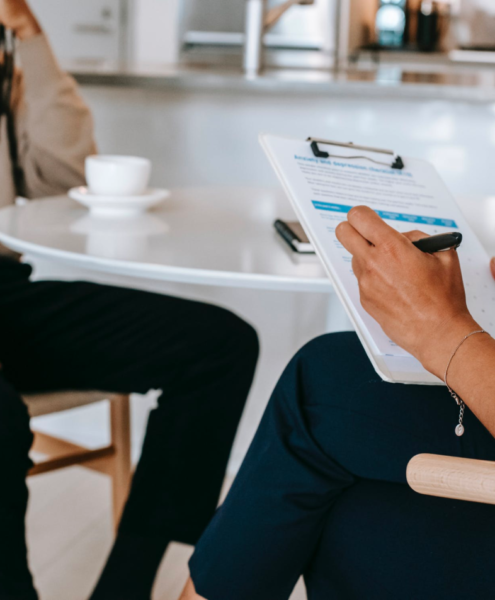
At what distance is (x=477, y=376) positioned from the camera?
0.56 metres

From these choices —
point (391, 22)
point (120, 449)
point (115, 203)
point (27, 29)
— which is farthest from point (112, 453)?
point (391, 22)

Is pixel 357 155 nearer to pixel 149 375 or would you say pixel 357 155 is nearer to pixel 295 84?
pixel 149 375

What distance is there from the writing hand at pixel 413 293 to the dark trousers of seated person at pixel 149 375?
0.60m

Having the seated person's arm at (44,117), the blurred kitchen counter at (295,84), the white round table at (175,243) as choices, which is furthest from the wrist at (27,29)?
the blurred kitchen counter at (295,84)

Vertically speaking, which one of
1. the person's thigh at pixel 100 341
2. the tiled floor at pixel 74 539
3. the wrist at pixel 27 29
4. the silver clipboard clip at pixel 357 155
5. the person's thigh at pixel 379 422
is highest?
the wrist at pixel 27 29

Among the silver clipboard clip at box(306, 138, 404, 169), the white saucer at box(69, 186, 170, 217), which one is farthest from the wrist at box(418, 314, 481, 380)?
the white saucer at box(69, 186, 170, 217)

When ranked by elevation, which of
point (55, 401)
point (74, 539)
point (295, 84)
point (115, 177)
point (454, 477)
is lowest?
point (74, 539)

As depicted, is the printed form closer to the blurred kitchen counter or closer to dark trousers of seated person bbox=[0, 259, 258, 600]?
dark trousers of seated person bbox=[0, 259, 258, 600]

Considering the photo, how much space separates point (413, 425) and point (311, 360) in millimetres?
114

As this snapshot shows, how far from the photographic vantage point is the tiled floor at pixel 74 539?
4.53ft

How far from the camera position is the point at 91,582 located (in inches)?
54.6

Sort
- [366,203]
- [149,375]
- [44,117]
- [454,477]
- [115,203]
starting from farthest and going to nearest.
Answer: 1. [44,117]
2. [149,375]
3. [115,203]
4. [366,203]
5. [454,477]

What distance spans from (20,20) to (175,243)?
639 millimetres

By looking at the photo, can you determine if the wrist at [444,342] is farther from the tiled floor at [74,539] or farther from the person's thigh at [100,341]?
the tiled floor at [74,539]
